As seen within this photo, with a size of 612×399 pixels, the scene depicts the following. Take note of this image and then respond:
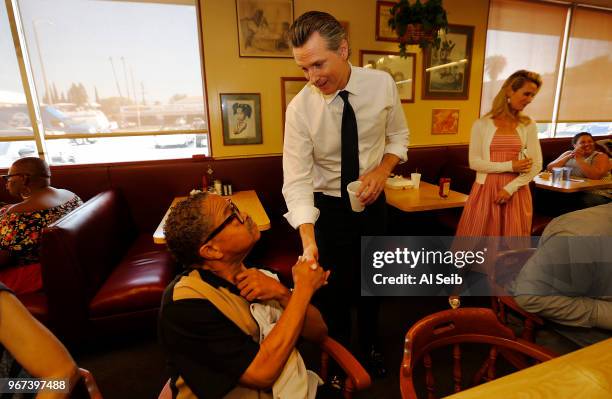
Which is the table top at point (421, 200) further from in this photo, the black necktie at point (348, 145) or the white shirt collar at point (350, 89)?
the white shirt collar at point (350, 89)

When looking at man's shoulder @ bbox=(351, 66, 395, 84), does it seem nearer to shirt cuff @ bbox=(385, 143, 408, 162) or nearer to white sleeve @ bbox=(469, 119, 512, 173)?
shirt cuff @ bbox=(385, 143, 408, 162)

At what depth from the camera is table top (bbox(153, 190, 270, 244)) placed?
6.97 feet

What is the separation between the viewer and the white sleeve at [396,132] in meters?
1.76

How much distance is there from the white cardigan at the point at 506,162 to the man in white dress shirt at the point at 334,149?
1201 mm

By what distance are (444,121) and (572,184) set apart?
165 centimetres

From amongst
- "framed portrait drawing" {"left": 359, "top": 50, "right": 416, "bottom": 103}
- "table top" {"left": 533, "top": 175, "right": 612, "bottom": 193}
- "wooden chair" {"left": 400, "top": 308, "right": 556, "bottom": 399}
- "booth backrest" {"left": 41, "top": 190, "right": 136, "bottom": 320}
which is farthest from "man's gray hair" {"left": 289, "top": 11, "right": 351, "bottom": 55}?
"table top" {"left": 533, "top": 175, "right": 612, "bottom": 193}

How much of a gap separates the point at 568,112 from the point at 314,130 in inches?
210

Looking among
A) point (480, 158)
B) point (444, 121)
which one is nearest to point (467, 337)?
point (480, 158)

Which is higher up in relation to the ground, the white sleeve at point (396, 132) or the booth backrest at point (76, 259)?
the white sleeve at point (396, 132)

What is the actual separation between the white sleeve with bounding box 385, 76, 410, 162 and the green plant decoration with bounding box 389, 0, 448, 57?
1.80 m

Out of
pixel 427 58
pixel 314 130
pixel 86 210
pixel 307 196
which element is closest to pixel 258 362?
pixel 307 196

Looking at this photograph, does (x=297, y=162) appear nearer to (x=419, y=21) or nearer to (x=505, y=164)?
(x=505, y=164)

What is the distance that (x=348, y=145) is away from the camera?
1633 millimetres

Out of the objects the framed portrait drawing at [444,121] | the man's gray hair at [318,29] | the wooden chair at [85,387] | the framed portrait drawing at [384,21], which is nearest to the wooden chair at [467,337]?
the wooden chair at [85,387]
